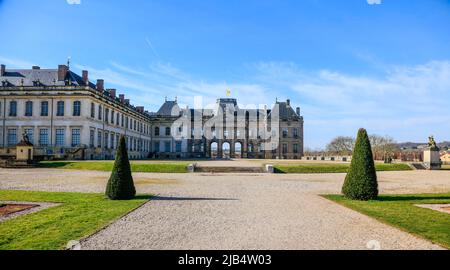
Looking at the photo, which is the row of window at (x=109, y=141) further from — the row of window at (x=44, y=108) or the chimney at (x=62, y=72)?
the chimney at (x=62, y=72)

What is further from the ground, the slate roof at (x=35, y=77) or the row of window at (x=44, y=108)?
the slate roof at (x=35, y=77)

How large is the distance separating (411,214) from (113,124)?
4161cm

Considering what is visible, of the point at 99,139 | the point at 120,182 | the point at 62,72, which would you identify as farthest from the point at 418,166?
the point at 62,72

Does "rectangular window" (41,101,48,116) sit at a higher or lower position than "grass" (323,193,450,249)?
Answer: higher

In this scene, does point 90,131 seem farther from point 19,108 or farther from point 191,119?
point 191,119

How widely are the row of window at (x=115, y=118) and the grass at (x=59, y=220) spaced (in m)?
30.5

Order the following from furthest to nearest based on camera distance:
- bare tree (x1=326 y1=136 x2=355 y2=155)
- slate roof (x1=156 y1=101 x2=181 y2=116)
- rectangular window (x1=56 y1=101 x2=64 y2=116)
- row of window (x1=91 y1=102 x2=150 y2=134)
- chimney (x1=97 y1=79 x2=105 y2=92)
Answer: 1. bare tree (x1=326 y1=136 x2=355 y2=155)
2. slate roof (x1=156 y1=101 x2=181 y2=116)
3. chimney (x1=97 y1=79 x2=105 y2=92)
4. row of window (x1=91 y1=102 x2=150 y2=134)
5. rectangular window (x1=56 y1=101 x2=64 y2=116)

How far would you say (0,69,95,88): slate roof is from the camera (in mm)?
39250

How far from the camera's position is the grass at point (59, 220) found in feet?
17.2

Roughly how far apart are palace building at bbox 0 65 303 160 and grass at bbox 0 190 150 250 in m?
25.1

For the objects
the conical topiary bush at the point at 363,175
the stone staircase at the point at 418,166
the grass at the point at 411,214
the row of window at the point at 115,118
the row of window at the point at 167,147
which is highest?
the row of window at the point at 115,118

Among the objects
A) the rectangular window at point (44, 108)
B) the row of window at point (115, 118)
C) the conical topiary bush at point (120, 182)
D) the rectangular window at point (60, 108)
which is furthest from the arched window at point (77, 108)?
the conical topiary bush at point (120, 182)

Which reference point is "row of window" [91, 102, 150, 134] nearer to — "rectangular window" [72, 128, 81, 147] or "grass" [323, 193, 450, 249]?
"rectangular window" [72, 128, 81, 147]

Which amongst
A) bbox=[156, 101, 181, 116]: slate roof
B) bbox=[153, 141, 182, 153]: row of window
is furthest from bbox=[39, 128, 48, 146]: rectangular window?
bbox=[156, 101, 181, 116]: slate roof
